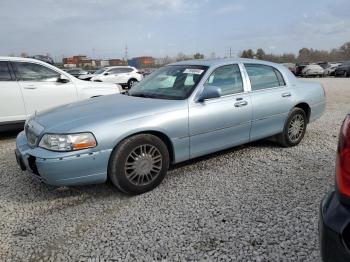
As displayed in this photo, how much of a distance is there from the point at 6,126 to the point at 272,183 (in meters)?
5.01

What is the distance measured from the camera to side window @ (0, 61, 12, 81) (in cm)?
611

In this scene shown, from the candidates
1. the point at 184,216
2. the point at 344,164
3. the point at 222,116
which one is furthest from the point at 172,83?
the point at 344,164

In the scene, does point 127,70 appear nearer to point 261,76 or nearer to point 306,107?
point 306,107

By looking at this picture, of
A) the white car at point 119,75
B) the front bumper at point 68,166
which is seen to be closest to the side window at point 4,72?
the front bumper at point 68,166

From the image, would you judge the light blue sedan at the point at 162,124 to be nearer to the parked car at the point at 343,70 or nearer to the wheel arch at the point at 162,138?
the wheel arch at the point at 162,138

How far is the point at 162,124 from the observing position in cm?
355

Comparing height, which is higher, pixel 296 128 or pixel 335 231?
pixel 335 231

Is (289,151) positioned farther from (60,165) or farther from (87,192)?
(60,165)

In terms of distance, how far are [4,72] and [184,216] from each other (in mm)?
4933

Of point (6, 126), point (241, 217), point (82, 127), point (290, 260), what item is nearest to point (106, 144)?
point (82, 127)

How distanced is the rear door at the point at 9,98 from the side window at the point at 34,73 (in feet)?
0.59

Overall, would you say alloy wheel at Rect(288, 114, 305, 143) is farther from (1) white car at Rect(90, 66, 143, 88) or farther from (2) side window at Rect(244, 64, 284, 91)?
(1) white car at Rect(90, 66, 143, 88)

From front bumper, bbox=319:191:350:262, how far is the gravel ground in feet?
3.28

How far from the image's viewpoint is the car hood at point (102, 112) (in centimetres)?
332
